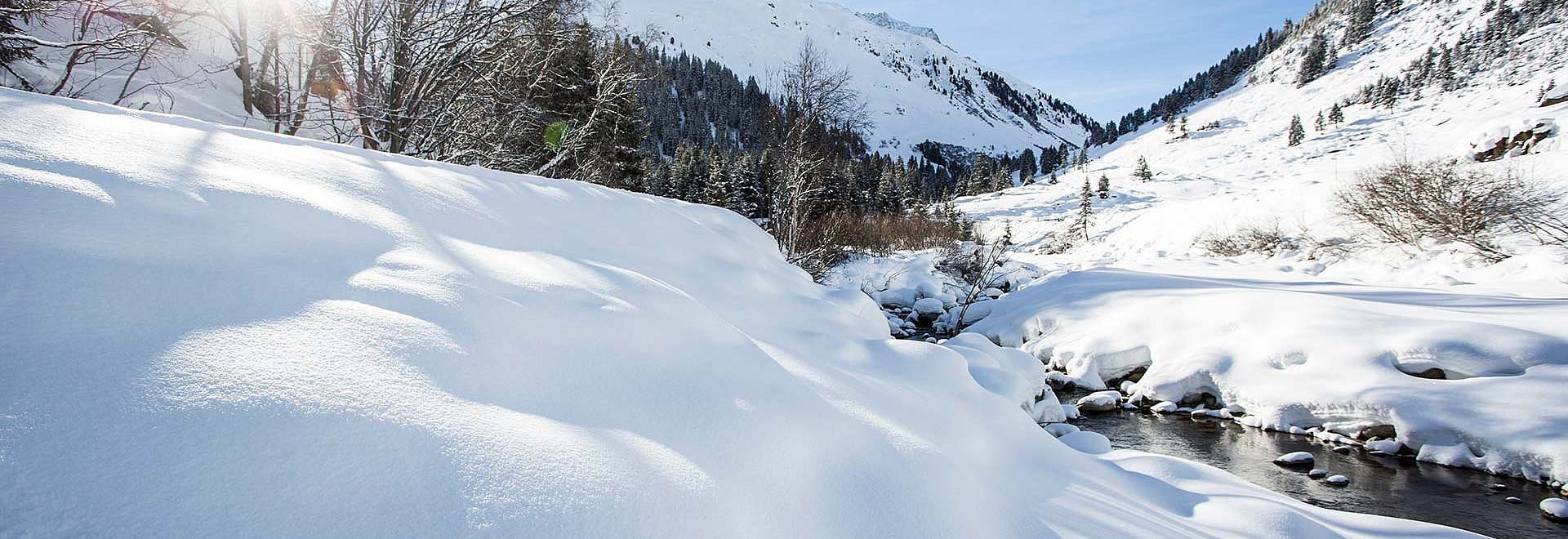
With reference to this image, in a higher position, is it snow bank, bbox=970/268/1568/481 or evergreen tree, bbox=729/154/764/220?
evergreen tree, bbox=729/154/764/220

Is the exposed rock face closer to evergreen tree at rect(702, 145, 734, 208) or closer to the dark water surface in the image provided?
the dark water surface

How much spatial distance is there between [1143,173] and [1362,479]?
5073 centimetres

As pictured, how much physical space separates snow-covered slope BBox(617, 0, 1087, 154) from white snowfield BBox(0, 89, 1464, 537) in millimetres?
102867

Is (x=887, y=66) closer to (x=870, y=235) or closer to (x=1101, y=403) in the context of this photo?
(x=870, y=235)

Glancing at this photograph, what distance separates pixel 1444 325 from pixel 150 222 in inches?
411

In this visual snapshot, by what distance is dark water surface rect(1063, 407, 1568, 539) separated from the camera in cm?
456

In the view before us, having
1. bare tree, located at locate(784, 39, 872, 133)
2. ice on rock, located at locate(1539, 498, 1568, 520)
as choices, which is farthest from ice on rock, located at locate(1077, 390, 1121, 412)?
bare tree, located at locate(784, 39, 872, 133)

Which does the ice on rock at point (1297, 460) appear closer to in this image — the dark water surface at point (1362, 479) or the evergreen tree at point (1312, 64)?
the dark water surface at point (1362, 479)

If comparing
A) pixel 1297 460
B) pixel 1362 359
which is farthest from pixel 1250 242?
pixel 1297 460

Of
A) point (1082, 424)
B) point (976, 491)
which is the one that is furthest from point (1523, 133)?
point (976, 491)

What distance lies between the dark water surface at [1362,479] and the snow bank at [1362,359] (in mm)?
266

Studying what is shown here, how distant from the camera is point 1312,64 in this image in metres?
70.1

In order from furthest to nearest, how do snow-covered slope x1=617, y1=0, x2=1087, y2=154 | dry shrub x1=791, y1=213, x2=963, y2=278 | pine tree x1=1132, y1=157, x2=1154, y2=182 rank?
snow-covered slope x1=617, y1=0, x2=1087, y2=154 < pine tree x1=1132, y1=157, x2=1154, y2=182 < dry shrub x1=791, y1=213, x2=963, y2=278

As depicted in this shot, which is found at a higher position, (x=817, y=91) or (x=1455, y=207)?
(x=817, y=91)
